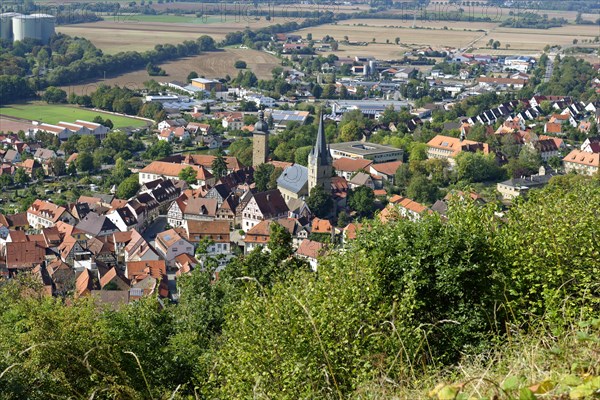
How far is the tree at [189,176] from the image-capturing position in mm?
21516

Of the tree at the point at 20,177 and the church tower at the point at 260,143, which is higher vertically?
the church tower at the point at 260,143

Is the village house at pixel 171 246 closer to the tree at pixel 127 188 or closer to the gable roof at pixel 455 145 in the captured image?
the tree at pixel 127 188

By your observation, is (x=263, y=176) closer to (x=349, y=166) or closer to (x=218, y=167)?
(x=218, y=167)

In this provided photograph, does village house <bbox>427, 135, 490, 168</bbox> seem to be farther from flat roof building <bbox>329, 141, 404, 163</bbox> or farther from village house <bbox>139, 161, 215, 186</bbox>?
village house <bbox>139, 161, 215, 186</bbox>

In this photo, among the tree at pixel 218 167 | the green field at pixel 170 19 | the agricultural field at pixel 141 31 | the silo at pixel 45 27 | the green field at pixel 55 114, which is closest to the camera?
the tree at pixel 218 167

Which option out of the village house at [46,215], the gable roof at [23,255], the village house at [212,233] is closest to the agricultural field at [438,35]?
the village house at [46,215]

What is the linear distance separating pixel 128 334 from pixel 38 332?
0.87 m

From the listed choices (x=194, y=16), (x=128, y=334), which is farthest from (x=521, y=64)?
(x=128, y=334)

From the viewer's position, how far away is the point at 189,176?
2159 centimetres

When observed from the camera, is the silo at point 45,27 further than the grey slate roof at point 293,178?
Yes

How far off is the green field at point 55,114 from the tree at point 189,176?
29.0 feet

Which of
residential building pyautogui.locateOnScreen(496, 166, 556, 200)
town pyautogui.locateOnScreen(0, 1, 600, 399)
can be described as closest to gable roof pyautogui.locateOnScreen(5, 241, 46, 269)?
town pyautogui.locateOnScreen(0, 1, 600, 399)

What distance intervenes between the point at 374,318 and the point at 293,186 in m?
15.6

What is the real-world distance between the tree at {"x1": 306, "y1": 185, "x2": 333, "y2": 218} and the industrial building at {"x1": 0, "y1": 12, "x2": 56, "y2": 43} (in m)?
32.9
